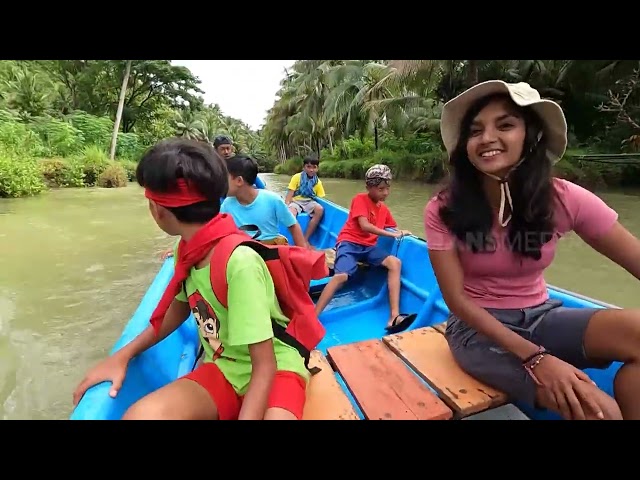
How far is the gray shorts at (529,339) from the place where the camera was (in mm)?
1346

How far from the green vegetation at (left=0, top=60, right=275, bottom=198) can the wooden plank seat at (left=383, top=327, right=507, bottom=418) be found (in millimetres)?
13418

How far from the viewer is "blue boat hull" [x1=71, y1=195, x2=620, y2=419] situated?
1414 millimetres

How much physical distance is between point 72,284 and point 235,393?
457 centimetres

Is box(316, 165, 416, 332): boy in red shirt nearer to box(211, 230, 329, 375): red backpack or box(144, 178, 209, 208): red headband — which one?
box(211, 230, 329, 375): red backpack

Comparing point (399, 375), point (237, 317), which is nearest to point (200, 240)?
point (237, 317)

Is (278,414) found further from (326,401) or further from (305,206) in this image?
(305,206)

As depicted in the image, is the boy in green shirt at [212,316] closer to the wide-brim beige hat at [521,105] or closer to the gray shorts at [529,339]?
the gray shorts at [529,339]

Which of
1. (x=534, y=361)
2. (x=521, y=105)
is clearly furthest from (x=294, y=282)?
Result: (x=521, y=105)

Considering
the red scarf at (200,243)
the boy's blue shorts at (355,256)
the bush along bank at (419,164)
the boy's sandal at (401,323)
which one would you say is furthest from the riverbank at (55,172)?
the red scarf at (200,243)

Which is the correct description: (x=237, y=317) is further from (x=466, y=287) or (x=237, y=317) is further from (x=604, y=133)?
(x=604, y=133)

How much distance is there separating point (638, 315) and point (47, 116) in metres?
22.4

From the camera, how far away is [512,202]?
1.46 m

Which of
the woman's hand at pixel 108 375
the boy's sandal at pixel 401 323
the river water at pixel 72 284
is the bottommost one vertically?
the river water at pixel 72 284

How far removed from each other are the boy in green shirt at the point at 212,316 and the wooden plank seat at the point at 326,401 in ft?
0.36
